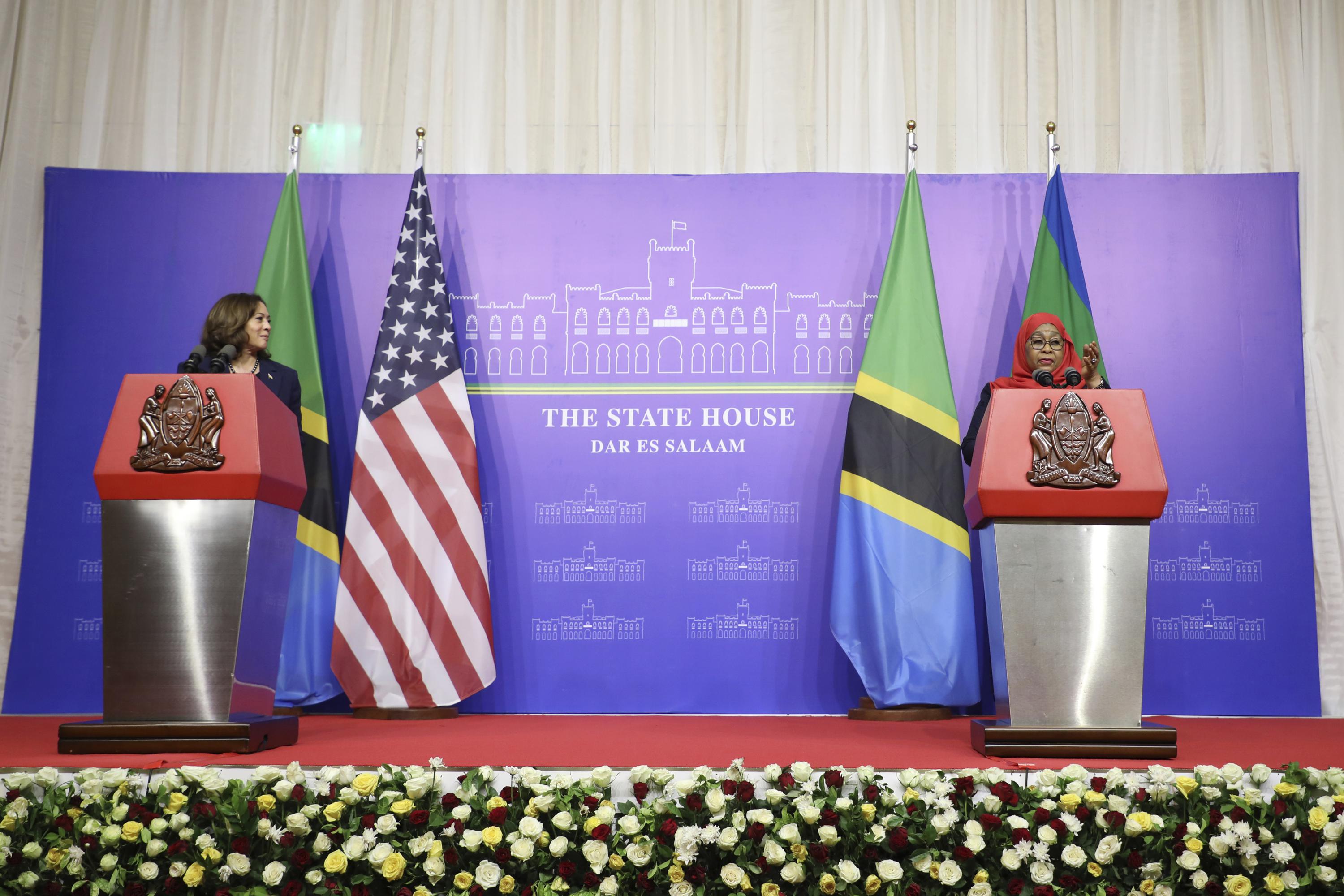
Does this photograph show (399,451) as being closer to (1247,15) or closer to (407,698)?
(407,698)

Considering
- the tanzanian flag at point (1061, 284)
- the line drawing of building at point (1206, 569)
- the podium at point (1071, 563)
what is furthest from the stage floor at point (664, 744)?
the tanzanian flag at point (1061, 284)

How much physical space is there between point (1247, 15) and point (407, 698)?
4.46 meters

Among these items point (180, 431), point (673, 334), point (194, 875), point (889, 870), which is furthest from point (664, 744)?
point (673, 334)

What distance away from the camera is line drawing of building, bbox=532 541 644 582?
4.09 m

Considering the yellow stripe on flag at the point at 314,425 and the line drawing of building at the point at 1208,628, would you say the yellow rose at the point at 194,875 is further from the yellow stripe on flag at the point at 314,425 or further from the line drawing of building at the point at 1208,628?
the line drawing of building at the point at 1208,628

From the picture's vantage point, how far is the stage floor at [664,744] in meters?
2.46

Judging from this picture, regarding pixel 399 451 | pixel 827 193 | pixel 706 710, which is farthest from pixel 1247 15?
pixel 399 451

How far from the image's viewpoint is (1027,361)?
3.46 meters

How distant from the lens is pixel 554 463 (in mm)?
4148

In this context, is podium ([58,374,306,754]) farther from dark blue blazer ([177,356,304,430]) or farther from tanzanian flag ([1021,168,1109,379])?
tanzanian flag ([1021,168,1109,379])

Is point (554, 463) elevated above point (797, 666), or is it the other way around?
point (554, 463)

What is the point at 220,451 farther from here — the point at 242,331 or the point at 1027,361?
the point at 1027,361

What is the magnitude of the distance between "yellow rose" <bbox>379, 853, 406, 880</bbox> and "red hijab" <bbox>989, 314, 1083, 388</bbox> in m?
2.27

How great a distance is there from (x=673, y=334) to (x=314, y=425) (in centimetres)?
144
